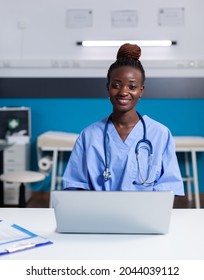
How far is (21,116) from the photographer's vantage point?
398 centimetres

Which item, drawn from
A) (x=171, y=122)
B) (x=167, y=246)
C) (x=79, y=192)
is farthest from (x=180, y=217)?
(x=171, y=122)

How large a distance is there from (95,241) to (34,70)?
3277 millimetres

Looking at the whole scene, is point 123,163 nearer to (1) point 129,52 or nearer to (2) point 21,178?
(1) point 129,52

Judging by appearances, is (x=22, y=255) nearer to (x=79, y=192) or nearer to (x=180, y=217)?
(x=79, y=192)

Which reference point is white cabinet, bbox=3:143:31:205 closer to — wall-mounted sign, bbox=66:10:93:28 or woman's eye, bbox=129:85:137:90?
wall-mounted sign, bbox=66:10:93:28

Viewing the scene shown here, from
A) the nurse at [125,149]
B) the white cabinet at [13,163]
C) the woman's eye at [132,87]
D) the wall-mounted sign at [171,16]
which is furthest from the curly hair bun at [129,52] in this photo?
the wall-mounted sign at [171,16]

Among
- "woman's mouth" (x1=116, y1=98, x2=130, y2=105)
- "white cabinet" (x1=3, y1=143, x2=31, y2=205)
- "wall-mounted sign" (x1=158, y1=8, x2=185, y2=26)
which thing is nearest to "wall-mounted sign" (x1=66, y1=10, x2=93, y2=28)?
"wall-mounted sign" (x1=158, y1=8, x2=185, y2=26)

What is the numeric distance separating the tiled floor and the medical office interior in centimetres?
1

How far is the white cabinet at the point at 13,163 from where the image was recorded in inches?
151

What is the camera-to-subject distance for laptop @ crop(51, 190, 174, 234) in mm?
998

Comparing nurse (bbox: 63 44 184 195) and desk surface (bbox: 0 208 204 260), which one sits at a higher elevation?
nurse (bbox: 63 44 184 195)

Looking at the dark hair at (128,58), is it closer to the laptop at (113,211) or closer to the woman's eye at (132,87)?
the woman's eye at (132,87)

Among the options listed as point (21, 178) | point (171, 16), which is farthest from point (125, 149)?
point (171, 16)

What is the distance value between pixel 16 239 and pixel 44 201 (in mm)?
3058
